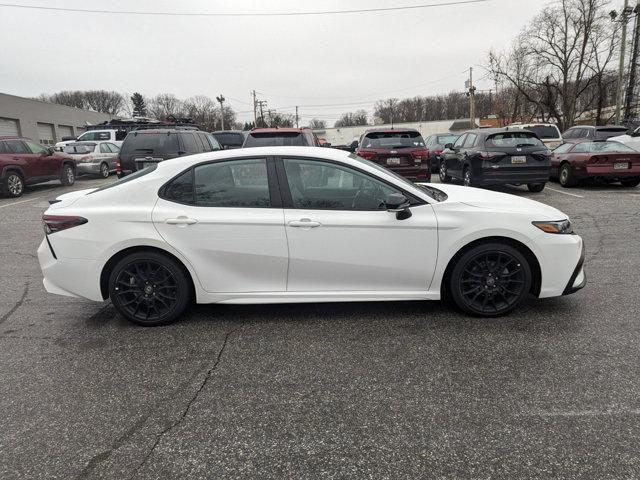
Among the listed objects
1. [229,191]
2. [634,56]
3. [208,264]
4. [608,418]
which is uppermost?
[634,56]

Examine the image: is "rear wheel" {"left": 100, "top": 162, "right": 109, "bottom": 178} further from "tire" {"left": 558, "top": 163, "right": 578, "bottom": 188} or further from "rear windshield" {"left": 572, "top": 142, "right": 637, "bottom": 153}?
"rear windshield" {"left": 572, "top": 142, "right": 637, "bottom": 153}

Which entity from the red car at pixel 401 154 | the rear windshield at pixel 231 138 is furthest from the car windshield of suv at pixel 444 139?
the rear windshield at pixel 231 138

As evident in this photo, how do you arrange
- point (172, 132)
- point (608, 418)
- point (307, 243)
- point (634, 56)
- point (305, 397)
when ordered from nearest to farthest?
point (608, 418) → point (305, 397) → point (307, 243) → point (172, 132) → point (634, 56)

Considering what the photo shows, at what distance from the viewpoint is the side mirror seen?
151 inches

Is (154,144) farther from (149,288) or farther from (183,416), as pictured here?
(183,416)

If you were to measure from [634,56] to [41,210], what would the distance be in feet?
121

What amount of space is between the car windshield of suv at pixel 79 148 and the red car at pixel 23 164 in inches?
149

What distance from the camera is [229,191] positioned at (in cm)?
405

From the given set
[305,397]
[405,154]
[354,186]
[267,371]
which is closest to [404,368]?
[305,397]

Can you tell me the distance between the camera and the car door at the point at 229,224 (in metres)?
3.92

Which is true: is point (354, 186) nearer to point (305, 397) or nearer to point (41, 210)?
point (305, 397)

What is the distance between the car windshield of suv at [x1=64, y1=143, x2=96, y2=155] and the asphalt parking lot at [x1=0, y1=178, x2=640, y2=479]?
16193mm

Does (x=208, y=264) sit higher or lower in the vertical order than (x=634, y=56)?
lower

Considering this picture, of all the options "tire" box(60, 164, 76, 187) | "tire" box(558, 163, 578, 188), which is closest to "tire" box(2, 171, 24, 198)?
"tire" box(60, 164, 76, 187)
